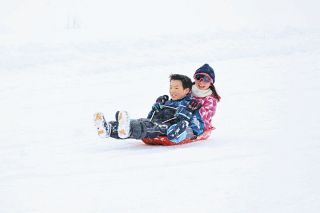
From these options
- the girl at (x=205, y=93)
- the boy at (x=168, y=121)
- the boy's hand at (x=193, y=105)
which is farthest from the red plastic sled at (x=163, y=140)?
the boy's hand at (x=193, y=105)

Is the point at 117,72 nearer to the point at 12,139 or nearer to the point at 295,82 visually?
the point at 295,82

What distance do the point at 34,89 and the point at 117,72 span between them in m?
1.93

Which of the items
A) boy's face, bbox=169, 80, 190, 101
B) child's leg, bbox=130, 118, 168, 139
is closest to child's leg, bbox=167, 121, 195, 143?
child's leg, bbox=130, 118, 168, 139

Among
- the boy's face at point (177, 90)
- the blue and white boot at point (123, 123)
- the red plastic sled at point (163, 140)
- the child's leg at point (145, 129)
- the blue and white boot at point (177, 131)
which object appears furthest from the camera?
the boy's face at point (177, 90)

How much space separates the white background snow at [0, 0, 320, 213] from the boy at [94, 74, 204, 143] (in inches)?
6.2

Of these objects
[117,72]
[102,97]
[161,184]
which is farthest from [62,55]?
[161,184]

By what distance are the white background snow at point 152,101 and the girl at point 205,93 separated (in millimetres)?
251

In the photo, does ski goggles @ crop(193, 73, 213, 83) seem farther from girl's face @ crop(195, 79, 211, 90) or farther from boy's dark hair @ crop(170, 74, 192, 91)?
boy's dark hair @ crop(170, 74, 192, 91)

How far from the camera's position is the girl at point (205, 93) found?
5250 millimetres

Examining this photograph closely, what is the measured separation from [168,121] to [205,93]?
0.51m

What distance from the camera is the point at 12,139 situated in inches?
223

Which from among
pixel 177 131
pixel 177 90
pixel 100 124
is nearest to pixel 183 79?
pixel 177 90

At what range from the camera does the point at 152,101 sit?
7.89 meters

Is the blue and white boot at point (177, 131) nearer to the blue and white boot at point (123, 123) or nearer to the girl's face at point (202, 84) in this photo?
the blue and white boot at point (123, 123)
